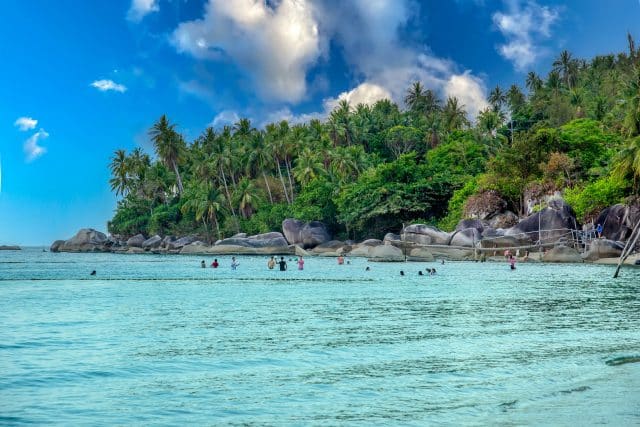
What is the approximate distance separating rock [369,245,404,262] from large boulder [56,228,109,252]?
60258 mm

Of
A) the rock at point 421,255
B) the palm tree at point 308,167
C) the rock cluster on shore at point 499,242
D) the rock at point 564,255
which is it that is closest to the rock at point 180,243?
the rock cluster on shore at point 499,242

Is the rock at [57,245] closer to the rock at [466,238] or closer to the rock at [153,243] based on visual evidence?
the rock at [153,243]

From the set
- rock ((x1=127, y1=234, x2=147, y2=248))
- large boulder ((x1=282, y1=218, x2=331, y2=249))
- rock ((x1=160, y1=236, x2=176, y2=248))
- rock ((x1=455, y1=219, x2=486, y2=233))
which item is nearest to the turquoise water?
rock ((x1=455, y1=219, x2=486, y2=233))

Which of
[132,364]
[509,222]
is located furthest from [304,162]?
[132,364]

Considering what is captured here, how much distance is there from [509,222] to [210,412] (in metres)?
59.5

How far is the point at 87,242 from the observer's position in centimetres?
10769

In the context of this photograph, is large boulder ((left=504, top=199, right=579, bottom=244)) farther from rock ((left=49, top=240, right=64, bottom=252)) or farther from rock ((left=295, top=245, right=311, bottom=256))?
rock ((left=49, top=240, right=64, bottom=252))

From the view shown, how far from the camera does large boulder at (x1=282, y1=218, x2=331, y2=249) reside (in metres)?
82.2

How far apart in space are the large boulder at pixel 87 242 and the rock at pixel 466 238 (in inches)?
2503

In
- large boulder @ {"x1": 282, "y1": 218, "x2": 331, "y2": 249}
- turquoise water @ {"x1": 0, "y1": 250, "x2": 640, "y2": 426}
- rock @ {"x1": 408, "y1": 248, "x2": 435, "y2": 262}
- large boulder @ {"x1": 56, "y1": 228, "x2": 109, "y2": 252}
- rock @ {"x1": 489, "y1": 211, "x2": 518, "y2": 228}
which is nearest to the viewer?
turquoise water @ {"x1": 0, "y1": 250, "x2": 640, "y2": 426}

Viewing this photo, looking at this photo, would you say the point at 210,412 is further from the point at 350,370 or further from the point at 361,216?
the point at 361,216

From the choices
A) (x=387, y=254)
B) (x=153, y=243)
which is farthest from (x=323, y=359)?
(x=153, y=243)

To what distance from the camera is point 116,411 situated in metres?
9.61

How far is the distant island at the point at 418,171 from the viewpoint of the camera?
5928cm
